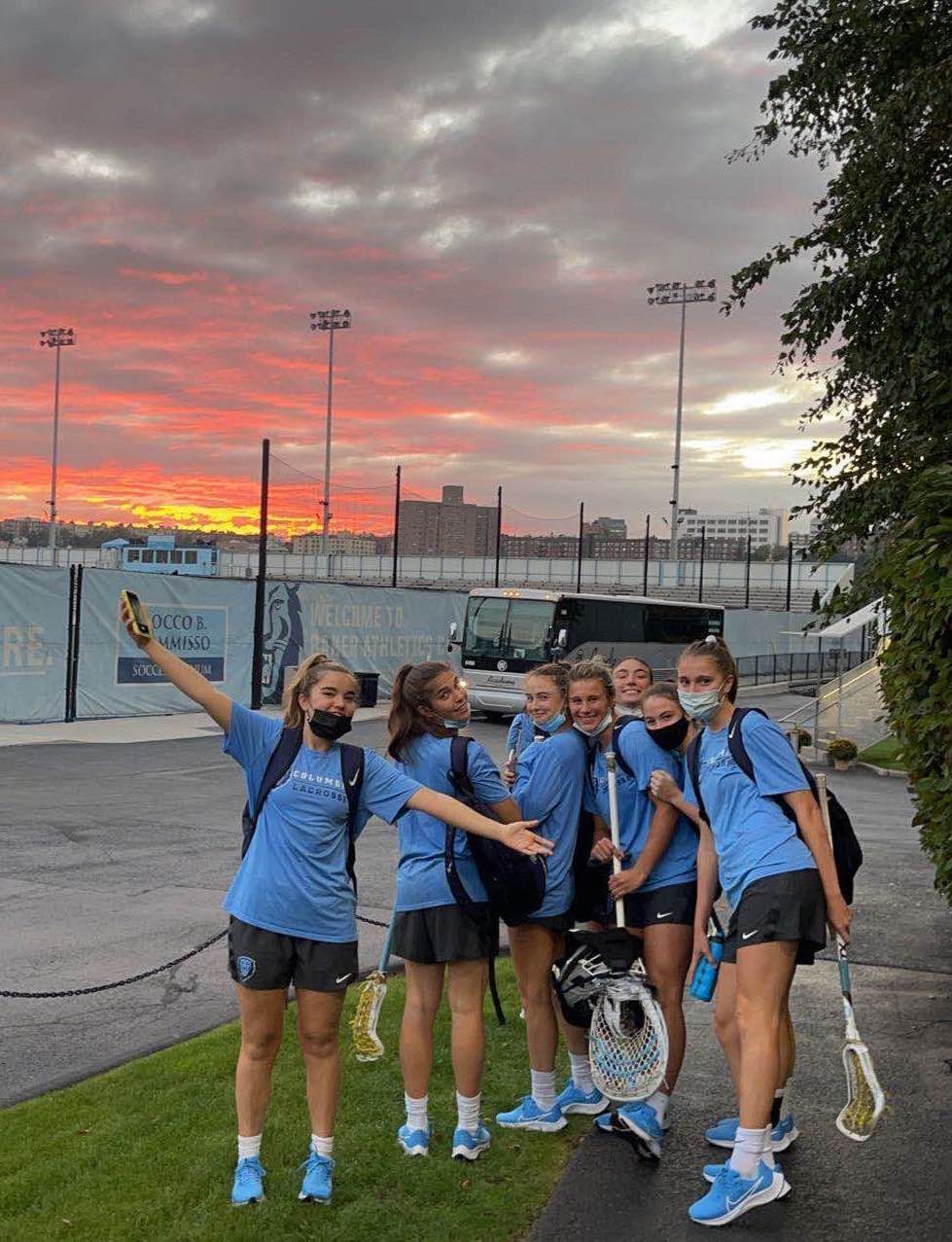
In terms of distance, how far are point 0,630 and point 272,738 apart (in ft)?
62.0

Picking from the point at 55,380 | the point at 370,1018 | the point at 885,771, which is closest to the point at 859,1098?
the point at 370,1018

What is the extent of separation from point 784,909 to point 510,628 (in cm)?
2429

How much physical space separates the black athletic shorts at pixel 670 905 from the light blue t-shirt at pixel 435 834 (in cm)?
73

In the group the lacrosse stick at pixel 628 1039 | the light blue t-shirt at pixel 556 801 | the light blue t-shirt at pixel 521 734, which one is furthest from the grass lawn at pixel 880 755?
the lacrosse stick at pixel 628 1039

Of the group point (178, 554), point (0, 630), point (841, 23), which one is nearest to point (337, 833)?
point (841, 23)

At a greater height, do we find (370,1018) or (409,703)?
(409,703)

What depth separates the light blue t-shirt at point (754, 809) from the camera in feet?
14.0

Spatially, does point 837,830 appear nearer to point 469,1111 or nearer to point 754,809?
point 754,809

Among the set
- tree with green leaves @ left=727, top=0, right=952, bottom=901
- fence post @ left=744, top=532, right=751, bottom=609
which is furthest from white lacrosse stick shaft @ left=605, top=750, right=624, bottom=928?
fence post @ left=744, top=532, right=751, bottom=609

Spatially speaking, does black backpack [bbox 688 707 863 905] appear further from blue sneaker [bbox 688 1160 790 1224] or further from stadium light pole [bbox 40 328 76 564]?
stadium light pole [bbox 40 328 76 564]

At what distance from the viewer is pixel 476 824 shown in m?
4.22

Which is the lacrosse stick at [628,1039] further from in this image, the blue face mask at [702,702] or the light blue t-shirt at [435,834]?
the blue face mask at [702,702]

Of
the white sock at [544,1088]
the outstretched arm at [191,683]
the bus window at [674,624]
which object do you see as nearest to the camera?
the outstretched arm at [191,683]

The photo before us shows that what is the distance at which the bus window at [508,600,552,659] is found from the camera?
28234mm
